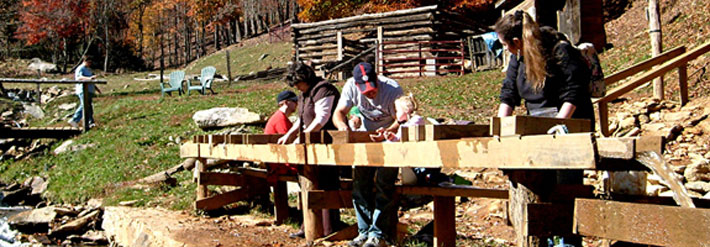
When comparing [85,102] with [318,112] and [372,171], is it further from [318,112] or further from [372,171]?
[372,171]

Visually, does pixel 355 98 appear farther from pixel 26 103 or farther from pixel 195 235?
pixel 26 103

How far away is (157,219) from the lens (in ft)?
25.0

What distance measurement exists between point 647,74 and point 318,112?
160 inches

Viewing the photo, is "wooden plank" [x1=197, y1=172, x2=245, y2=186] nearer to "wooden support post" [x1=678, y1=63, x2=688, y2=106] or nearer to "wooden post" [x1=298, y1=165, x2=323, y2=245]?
"wooden post" [x1=298, y1=165, x2=323, y2=245]

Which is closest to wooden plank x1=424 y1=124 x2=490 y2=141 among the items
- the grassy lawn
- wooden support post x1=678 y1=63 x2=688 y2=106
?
the grassy lawn

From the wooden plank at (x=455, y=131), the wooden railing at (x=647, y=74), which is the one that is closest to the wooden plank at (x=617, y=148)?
the wooden plank at (x=455, y=131)

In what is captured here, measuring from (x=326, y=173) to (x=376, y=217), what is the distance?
847 millimetres

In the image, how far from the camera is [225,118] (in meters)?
13.6

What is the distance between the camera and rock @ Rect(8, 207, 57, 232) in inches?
390

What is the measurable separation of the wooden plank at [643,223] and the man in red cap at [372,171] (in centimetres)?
210

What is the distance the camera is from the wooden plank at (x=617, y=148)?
2.95 metres

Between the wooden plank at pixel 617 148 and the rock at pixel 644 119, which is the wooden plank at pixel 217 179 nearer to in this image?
the rock at pixel 644 119

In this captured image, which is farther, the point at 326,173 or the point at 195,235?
the point at 195,235

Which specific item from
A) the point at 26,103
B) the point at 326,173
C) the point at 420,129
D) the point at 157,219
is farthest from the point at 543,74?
the point at 26,103
